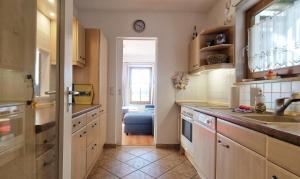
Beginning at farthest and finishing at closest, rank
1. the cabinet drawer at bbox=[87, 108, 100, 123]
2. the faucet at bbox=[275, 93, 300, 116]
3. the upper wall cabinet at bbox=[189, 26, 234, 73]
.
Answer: the upper wall cabinet at bbox=[189, 26, 234, 73], the cabinet drawer at bbox=[87, 108, 100, 123], the faucet at bbox=[275, 93, 300, 116]

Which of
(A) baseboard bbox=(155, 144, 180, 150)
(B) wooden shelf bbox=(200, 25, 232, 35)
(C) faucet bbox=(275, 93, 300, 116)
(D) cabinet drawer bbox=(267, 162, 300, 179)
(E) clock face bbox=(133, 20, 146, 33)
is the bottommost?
(A) baseboard bbox=(155, 144, 180, 150)

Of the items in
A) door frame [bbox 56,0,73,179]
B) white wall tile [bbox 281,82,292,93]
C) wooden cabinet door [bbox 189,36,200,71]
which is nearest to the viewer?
door frame [bbox 56,0,73,179]

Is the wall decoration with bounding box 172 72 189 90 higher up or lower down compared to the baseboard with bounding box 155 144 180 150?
higher up

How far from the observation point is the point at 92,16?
13.8 ft

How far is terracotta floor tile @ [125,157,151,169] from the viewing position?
10.6 feet

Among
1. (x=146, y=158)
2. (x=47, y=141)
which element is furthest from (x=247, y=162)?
(x=146, y=158)

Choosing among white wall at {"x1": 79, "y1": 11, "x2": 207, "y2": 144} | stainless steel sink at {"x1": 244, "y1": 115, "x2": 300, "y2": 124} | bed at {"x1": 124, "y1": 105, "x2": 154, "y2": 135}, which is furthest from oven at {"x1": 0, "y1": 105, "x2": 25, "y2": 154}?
bed at {"x1": 124, "y1": 105, "x2": 154, "y2": 135}

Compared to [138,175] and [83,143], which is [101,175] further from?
[83,143]

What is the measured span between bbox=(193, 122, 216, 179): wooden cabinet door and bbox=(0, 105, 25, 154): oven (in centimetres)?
167

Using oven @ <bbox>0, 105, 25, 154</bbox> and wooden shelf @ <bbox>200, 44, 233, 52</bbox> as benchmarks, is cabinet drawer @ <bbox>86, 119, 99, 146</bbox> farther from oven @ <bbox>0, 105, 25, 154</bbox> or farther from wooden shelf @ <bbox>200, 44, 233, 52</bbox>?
wooden shelf @ <bbox>200, 44, 233, 52</bbox>

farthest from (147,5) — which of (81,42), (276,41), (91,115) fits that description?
(276,41)

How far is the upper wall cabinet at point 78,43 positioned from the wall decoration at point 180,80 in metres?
1.73

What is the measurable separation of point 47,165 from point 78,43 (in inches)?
82.6

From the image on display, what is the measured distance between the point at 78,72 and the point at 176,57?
183cm
